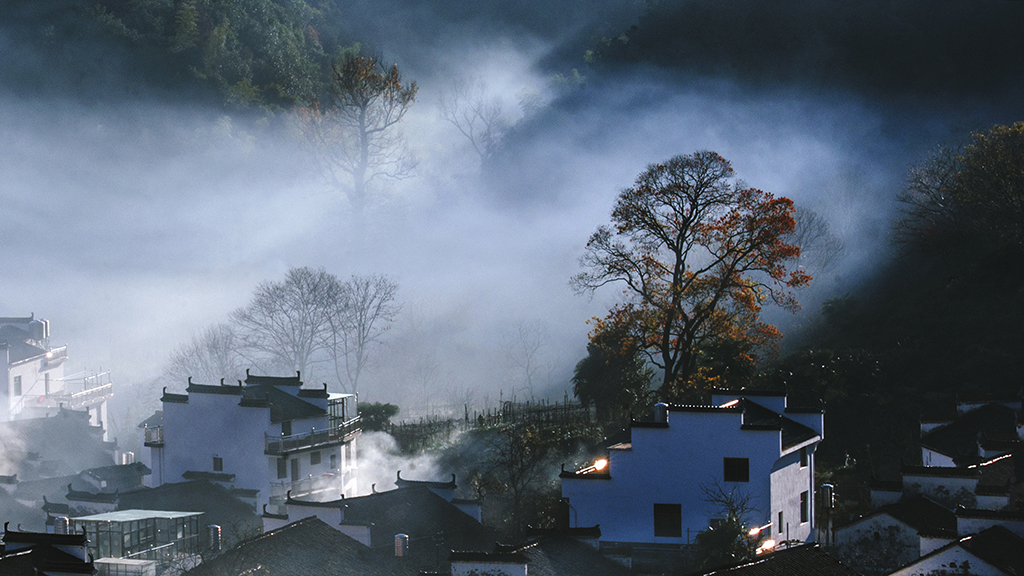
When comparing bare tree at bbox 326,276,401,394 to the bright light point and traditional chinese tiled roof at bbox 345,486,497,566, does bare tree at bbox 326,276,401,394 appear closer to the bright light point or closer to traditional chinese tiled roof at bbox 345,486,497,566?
traditional chinese tiled roof at bbox 345,486,497,566

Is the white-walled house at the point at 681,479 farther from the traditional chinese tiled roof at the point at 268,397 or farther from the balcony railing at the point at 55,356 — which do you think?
the balcony railing at the point at 55,356

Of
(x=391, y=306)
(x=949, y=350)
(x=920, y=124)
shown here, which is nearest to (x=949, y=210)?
(x=949, y=350)

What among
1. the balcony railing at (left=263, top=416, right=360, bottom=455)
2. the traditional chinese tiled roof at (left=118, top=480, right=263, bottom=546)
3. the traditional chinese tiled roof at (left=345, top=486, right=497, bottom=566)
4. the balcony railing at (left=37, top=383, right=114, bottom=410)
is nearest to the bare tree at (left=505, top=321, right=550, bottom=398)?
the balcony railing at (left=263, top=416, right=360, bottom=455)

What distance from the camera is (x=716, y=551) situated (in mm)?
22641

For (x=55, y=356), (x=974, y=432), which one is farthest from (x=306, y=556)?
(x=55, y=356)

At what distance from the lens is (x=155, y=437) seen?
137 ft

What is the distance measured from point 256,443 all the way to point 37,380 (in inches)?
961

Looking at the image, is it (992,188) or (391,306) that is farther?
(391,306)

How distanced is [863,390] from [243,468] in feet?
73.5

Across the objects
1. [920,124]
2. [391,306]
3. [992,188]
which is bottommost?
[391,306]

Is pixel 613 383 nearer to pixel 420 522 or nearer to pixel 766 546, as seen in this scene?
pixel 420 522

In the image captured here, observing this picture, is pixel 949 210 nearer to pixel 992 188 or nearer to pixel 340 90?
pixel 992 188

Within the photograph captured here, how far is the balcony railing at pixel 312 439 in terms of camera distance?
3778cm

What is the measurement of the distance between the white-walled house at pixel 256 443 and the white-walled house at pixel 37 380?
53.9 ft
